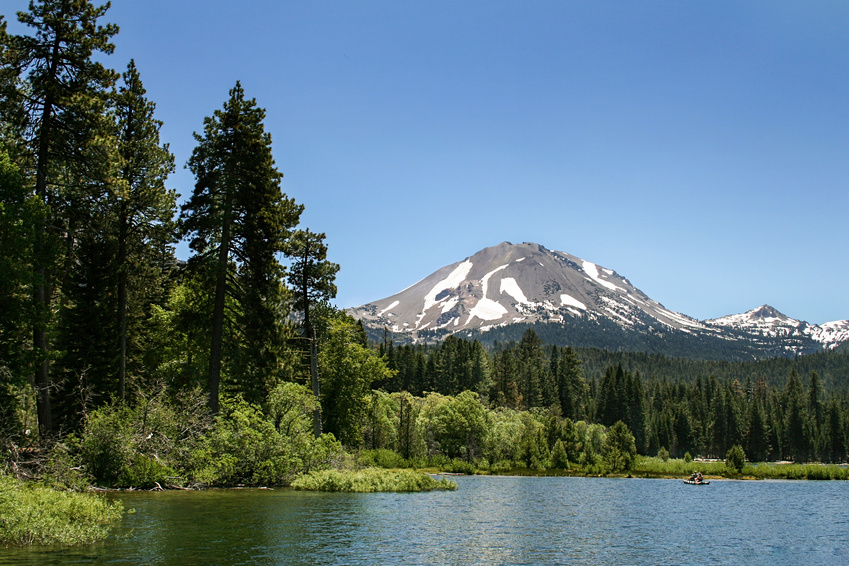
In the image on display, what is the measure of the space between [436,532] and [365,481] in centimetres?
1706

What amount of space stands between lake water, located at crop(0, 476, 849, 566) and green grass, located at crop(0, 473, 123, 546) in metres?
0.68

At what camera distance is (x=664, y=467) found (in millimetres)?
85000

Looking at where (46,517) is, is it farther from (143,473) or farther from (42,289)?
(143,473)

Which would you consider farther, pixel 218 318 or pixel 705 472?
pixel 705 472

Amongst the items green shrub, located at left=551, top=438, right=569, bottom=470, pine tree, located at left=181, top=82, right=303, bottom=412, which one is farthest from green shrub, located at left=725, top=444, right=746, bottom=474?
pine tree, located at left=181, top=82, right=303, bottom=412

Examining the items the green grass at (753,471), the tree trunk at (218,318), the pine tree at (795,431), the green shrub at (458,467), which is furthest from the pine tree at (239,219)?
the pine tree at (795,431)

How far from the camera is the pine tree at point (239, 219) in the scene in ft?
115

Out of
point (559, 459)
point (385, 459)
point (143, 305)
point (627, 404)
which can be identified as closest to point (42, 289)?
point (143, 305)

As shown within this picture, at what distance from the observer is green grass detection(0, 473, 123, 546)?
16.0 meters

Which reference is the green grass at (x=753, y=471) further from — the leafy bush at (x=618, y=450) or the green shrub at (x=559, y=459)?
the green shrub at (x=559, y=459)

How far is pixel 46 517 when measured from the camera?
654 inches

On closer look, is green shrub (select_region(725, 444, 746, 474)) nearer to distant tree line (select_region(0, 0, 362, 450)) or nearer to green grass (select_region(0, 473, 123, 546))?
distant tree line (select_region(0, 0, 362, 450))

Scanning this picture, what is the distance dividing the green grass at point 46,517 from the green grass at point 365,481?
18.4 meters

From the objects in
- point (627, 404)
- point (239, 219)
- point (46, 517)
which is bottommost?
point (46, 517)
